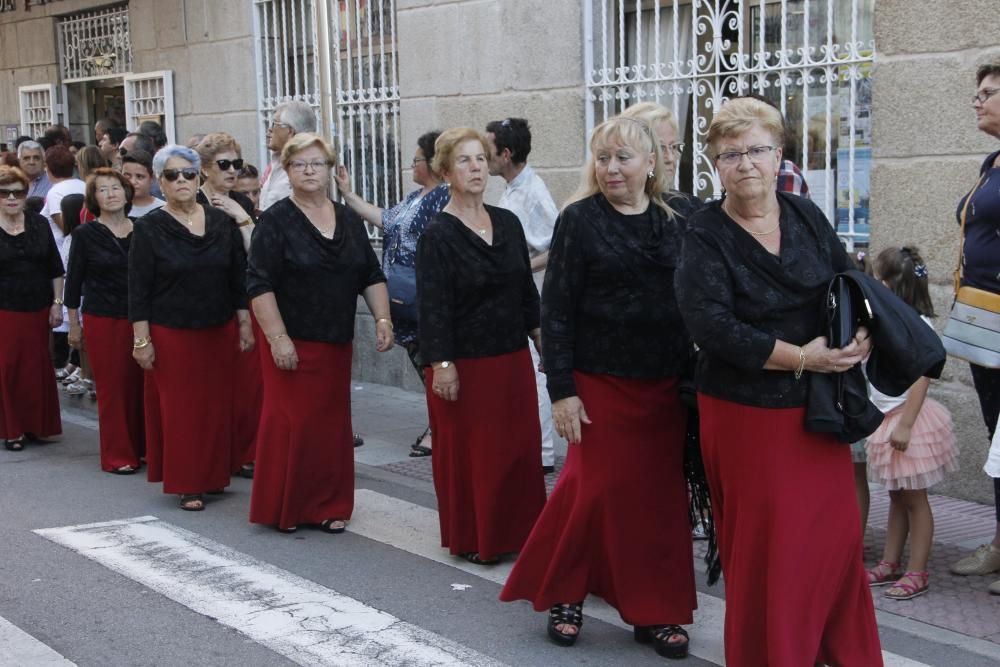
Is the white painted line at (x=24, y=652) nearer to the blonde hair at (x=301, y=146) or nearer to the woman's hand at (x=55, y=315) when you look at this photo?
the blonde hair at (x=301, y=146)

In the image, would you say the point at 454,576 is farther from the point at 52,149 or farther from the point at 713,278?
the point at 52,149

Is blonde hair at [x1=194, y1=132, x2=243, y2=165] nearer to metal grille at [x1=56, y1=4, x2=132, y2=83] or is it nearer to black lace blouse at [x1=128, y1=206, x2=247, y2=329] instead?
black lace blouse at [x1=128, y1=206, x2=247, y2=329]

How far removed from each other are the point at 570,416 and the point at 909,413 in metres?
1.52

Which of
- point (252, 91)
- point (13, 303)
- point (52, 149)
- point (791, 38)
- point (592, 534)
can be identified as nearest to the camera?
point (592, 534)

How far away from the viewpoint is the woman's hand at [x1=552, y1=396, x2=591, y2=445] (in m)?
4.71

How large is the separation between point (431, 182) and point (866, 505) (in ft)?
10.6

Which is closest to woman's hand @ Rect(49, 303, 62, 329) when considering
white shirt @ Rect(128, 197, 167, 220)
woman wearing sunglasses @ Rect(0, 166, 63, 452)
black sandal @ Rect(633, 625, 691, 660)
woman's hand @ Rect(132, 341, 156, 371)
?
woman wearing sunglasses @ Rect(0, 166, 63, 452)

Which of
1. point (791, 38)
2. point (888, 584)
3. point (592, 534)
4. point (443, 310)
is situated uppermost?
point (791, 38)

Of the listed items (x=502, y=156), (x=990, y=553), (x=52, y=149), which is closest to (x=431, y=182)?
(x=502, y=156)

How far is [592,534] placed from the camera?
4832 mm

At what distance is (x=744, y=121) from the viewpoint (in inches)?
160

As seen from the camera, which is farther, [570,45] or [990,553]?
[570,45]

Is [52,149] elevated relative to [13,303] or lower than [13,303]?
elevated

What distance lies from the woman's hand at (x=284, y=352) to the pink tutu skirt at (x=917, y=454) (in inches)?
106
